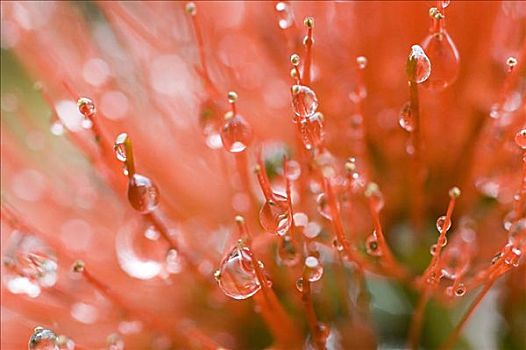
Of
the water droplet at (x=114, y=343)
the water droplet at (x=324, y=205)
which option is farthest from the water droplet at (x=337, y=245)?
the water droplet at (x=114, y=343)

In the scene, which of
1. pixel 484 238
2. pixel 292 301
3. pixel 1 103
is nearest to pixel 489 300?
pixel 484 238

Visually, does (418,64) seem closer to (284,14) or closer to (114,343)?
(284,14)

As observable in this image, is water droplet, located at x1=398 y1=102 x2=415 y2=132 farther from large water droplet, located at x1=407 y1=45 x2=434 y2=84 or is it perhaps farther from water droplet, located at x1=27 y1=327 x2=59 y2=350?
water droplet, located at x1=27 y1=327 x2=59 y2=350

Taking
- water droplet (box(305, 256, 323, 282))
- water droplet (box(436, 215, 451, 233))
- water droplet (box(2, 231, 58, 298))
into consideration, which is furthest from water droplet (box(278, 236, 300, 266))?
water droplet (box(2, 231, 58, 298))

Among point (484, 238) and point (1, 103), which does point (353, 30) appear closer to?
point (484, 238)

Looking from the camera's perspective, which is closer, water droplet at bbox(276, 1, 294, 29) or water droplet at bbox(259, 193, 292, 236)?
water droplet at bbox(259, 193, 292, 236)

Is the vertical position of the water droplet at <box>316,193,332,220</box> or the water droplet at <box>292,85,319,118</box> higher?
the water droplet at <box>292,85,319,118</box>

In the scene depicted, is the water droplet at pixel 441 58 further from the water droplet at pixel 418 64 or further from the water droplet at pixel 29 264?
the water droplet at pixel 29 264
